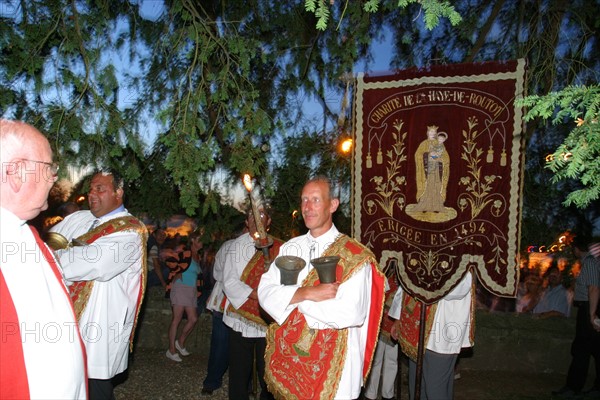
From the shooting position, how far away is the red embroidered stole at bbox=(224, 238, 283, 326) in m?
5.42

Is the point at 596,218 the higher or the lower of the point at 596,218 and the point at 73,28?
the lower

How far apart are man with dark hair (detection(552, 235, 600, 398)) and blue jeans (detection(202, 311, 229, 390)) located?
4.54 m

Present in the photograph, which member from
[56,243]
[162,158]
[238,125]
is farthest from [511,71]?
[162,158]

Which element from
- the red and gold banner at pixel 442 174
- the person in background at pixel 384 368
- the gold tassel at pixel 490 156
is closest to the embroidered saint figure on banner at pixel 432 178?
the red and gold banner at pixel 442 174

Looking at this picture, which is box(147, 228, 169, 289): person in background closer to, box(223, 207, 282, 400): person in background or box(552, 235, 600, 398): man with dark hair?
box(223, 207, 282, 400): person in background

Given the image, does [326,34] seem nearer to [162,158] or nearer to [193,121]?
[162,158]

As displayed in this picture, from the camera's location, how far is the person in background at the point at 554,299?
28.5 feet

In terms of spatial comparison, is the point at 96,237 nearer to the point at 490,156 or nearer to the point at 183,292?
the point at 490,156

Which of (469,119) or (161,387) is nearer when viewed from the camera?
(469,119)

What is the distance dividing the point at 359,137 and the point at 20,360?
414cm

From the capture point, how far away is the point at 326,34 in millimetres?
7930

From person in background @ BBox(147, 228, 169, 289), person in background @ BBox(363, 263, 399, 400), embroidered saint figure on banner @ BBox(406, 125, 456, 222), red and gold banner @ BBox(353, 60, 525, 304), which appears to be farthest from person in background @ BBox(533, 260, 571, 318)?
person in background @ BBox(147, 228, 169, 289)

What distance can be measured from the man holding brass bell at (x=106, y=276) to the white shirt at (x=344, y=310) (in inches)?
52.2

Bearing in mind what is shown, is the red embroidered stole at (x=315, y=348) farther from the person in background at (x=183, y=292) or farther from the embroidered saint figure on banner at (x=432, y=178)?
the person in background at (x=183, y=292)
